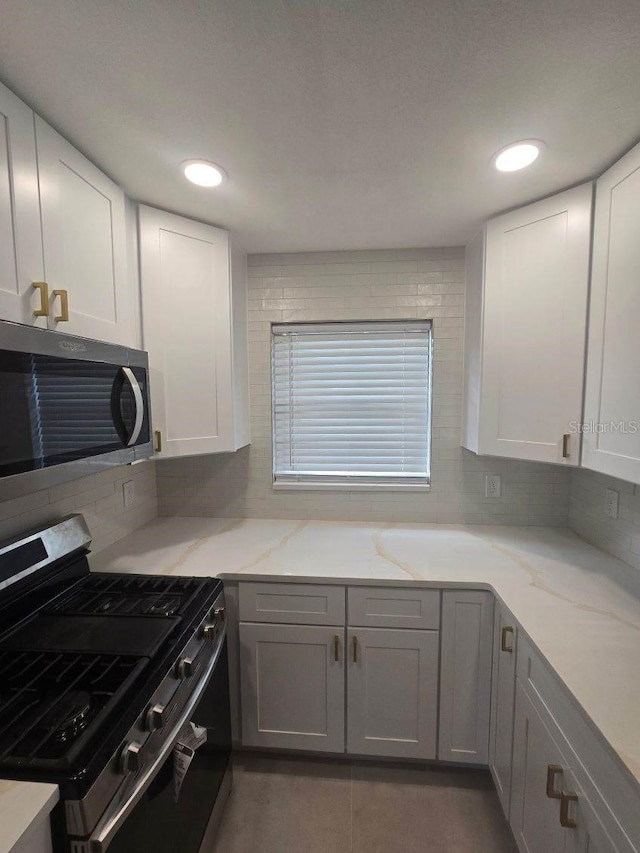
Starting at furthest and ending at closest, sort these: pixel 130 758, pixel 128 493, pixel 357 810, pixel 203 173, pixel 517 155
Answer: pixel 128 493
pixel 357 810
pixel 203 173
pixel 517 155
pixel 130 758

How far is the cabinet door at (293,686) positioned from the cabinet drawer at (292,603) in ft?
0.12

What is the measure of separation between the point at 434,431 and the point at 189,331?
4.45 feet

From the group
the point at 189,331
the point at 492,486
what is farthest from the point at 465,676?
the point at 189,331

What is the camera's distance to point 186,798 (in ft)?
3.59

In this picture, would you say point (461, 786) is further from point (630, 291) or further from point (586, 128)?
point (586, 128)

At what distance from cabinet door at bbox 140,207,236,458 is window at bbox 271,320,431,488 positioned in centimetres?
45

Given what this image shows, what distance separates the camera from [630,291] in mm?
1178

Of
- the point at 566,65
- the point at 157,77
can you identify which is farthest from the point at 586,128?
the point at 157,77

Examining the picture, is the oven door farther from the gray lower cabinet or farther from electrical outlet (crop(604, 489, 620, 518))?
electrical outlet (crop(604, 489, 620, 518))

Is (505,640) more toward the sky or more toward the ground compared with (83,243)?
more toward the ground

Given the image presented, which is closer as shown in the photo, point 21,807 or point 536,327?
point 21,807

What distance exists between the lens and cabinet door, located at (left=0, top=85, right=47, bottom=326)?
0.94 m

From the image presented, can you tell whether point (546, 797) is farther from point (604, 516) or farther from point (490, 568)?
point (604, 516)

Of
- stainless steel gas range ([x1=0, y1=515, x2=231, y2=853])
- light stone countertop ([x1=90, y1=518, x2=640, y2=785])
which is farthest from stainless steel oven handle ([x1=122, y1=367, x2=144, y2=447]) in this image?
light stone countertop ([x1=90, y1=518, x2=640, y2=785])
